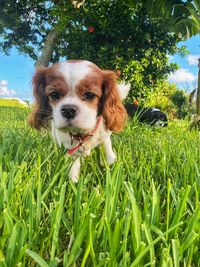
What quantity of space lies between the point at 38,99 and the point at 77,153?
686mm

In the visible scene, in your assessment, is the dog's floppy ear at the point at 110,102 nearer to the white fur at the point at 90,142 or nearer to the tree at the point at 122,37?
the white fur at the point at 90,142

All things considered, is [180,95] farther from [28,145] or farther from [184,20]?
[28,145]

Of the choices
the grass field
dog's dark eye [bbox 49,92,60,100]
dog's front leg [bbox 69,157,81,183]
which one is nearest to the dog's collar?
dog's front leg [bbox 69,157,81,183]

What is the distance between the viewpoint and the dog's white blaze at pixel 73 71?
2.97 metres

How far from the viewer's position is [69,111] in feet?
9.43

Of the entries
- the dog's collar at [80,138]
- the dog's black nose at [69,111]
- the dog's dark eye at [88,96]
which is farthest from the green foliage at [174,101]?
the dog's black nose at [69,111]

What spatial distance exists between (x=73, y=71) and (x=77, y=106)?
0.97 ft

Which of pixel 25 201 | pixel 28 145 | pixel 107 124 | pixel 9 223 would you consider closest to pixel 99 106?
pixel 107 124

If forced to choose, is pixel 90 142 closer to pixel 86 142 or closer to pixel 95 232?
pixel 86 142

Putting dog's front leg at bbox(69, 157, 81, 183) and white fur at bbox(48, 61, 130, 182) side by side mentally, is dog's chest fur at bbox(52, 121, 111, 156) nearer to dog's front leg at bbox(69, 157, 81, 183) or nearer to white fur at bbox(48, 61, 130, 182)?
white fur at bbox(48, 61, 130, 182)

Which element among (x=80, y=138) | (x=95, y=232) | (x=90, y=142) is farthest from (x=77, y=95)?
(x=95, y=232)

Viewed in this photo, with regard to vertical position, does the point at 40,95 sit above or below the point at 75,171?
above

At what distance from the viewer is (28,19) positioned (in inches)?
762

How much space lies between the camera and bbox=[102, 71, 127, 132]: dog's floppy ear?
3371 mm
